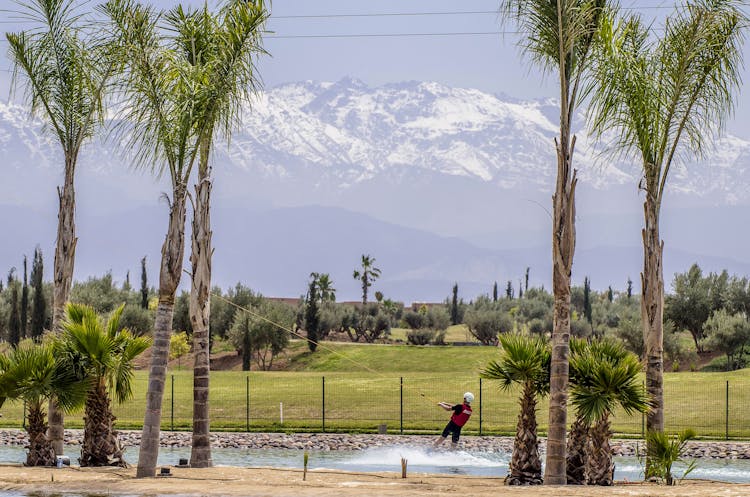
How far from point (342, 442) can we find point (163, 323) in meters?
15.7

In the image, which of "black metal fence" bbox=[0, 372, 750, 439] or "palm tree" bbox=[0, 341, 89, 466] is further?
"black metal fence" bbox=[0, 372, 750, 439]

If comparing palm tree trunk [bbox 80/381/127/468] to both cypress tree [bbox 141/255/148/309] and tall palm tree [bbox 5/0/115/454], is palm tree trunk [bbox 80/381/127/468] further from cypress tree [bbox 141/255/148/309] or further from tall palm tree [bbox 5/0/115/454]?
cypress tree [bbox 141/255/148/309]

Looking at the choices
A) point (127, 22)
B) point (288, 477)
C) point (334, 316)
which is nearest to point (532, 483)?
point (288, 477)

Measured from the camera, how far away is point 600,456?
2127 cm

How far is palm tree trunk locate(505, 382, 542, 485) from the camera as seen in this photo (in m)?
21.5

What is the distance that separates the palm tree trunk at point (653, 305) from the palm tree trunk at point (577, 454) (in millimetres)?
1288

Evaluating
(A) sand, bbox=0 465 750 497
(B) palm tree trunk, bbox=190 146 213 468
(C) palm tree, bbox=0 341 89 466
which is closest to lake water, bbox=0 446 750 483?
(B) palm tree trunk, bbox=190 146 213 468

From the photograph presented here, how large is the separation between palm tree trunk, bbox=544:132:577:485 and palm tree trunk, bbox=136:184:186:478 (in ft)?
22.9

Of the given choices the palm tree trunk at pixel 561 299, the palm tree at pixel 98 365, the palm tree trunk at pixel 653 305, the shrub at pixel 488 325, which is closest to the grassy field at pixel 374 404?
the palm tree at pixel 98 365

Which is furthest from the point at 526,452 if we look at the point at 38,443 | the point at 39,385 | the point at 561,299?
the point at 38,443

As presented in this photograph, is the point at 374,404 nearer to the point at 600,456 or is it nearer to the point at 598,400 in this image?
the point at 600,456

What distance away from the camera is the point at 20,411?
47500mm

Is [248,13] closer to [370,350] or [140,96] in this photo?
[140,96]

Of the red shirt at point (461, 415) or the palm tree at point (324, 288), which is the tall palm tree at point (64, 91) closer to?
the red shirt at point (461, 415)
